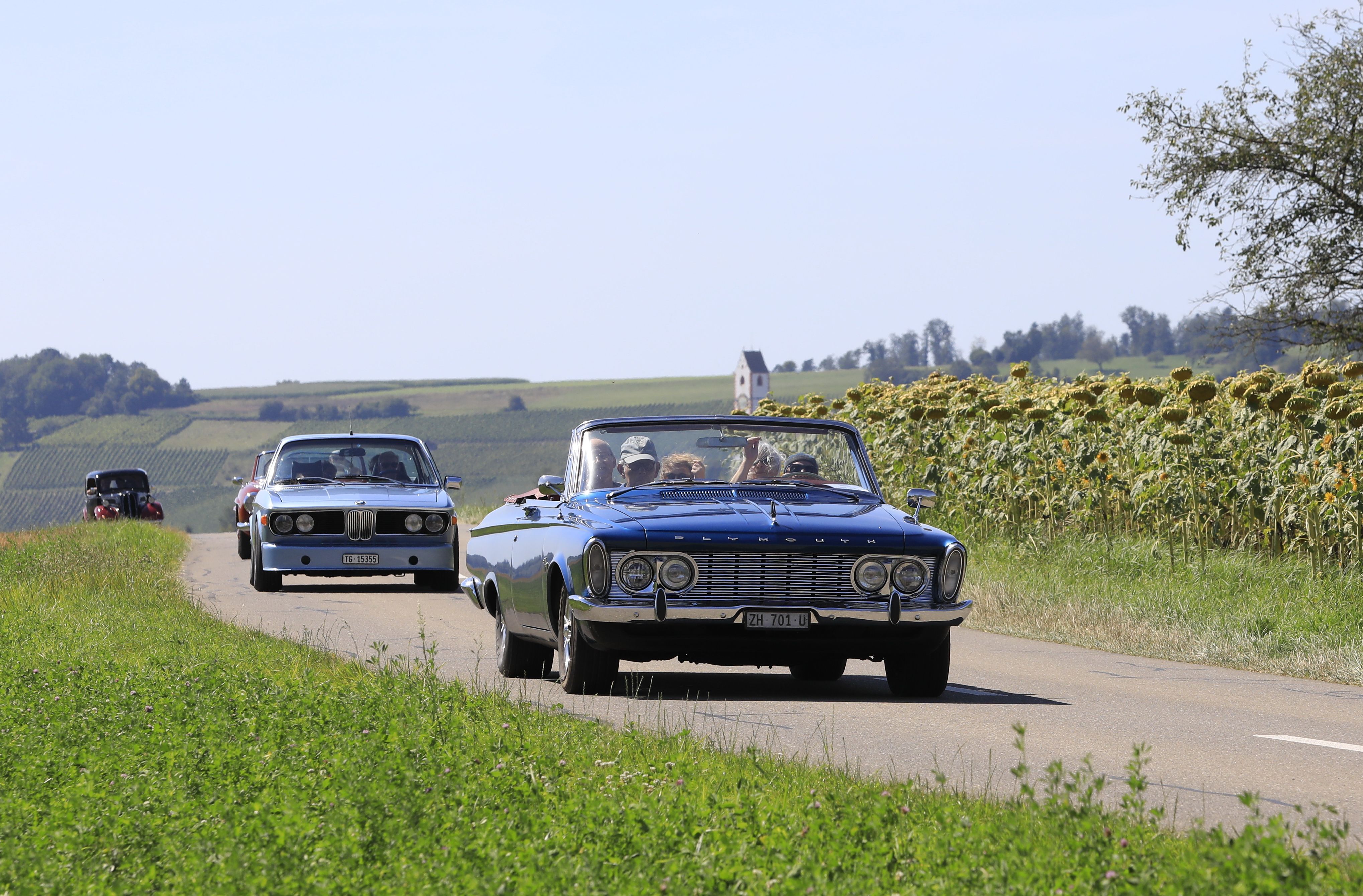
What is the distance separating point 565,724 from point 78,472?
554ft

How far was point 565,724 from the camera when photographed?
7992 millimetres

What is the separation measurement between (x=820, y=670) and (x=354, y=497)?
9.06 meters

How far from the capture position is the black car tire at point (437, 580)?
1928 centimetres

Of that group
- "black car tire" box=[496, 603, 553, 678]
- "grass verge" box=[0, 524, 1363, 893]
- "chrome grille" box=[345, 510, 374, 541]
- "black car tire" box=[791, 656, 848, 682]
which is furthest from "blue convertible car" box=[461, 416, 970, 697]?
"chrome grille" box=[345, 510, 374, 541]

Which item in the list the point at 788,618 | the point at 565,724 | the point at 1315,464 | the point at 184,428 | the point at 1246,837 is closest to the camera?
the point at 1246,837

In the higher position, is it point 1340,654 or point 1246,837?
point 1246,837

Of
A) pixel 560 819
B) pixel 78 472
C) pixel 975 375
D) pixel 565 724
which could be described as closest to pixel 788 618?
pixel 565 724

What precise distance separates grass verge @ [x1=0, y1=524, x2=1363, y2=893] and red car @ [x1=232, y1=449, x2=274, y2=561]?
15.0 metres

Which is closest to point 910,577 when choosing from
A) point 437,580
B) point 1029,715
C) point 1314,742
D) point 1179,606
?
point 1029,715

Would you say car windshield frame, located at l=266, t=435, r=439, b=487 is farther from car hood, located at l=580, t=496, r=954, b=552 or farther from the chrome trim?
the chrome trim

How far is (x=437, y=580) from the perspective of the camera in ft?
64.7

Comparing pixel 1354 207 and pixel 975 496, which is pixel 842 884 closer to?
pixel 975 496

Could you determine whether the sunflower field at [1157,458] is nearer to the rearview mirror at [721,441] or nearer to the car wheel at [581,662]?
the rearview mirror at [721,441]

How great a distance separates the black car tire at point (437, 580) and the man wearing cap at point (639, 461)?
346 inches
